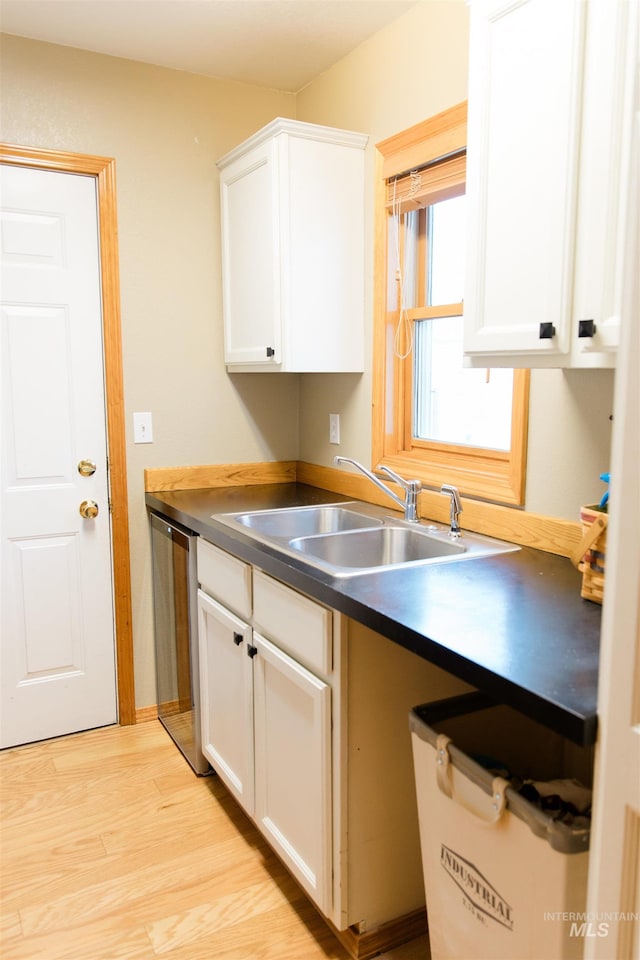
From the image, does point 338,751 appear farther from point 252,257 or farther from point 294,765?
point 252,257

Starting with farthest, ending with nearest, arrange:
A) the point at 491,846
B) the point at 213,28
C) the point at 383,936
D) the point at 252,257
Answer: the point at 252,257 < the point at 213,28 < the point at 383,936 < the point at 491,846

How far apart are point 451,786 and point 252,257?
1.90 metres

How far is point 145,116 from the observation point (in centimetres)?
263

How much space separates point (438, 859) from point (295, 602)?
612 mm

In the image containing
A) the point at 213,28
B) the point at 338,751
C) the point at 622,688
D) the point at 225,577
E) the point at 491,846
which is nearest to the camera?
the point at 622,688

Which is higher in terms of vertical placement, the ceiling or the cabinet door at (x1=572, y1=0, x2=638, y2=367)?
the ceiling

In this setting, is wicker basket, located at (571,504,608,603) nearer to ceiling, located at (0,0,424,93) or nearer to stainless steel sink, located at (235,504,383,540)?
stainless steel sink, located at (235,504,383,540)

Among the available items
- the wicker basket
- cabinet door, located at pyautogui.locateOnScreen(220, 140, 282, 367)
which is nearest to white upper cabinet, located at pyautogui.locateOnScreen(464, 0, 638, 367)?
the wicker basket

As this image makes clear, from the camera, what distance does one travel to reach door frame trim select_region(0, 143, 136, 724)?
250 cm

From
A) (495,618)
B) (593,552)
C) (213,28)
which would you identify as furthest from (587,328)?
(213,28)

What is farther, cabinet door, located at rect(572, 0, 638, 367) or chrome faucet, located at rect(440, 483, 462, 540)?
chrome faucet, located at rect(440, 483, 462, 540)

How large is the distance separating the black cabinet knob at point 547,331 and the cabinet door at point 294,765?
0.87 metres

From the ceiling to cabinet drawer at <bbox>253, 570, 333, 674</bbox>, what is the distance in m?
1.73

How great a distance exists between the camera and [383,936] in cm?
171
